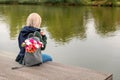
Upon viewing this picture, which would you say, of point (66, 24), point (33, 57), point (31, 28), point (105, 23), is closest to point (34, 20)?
point (31, 28)

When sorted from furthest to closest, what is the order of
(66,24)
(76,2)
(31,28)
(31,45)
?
(76,2) → (66,24) → (31,28) → (31,45)

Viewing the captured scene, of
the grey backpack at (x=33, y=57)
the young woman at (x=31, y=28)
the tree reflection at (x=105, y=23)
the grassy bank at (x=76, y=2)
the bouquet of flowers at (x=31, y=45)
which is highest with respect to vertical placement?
the grassy bank at (x=76, y=2)

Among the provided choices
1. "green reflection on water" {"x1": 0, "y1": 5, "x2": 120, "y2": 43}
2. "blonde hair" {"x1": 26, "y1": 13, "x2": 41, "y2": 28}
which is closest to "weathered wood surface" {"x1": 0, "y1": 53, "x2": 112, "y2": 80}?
"blonde hair" {"x1": 26, "y1": 13, "x2": 41, "y2": 28}

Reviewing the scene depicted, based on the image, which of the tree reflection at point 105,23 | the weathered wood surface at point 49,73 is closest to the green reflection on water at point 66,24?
the tree reflection at point 105,23

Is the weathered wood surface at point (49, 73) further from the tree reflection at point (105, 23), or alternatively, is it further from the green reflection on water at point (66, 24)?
the tree reflection at point (105, 23)

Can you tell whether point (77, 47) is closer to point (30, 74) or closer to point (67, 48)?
point (67, 48)

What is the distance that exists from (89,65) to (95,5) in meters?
43.3

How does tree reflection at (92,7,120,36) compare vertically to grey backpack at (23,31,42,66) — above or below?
below

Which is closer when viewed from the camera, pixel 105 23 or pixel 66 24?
pixel 66 24

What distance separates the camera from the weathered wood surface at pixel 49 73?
15.9 feet

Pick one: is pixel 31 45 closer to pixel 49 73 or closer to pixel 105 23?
pixel 49 73

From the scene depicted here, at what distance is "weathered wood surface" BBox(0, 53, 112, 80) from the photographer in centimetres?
485

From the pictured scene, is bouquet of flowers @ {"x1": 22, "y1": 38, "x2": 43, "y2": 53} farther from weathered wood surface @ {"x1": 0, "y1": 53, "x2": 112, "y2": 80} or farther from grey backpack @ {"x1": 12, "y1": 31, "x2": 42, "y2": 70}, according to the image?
weathered wood surface @ {"x1": 0, "y1": 53, "x2": 112, "y2": 80}

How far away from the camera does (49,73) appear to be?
5.08 metres
